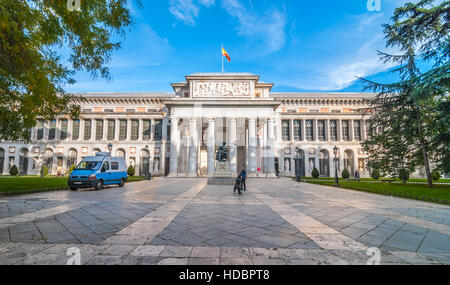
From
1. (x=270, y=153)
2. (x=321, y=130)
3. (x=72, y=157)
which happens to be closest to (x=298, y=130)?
(x=321, y=130)

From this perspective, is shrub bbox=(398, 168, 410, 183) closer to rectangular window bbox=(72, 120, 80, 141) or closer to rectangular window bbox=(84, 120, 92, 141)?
rectangular window bbox=(84, 120, 92, 141)

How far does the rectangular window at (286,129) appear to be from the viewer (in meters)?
39.7

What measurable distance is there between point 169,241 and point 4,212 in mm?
5474

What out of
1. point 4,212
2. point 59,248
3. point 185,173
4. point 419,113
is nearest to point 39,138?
point 185,173

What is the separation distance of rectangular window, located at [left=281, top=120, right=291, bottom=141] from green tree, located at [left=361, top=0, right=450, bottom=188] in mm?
21709

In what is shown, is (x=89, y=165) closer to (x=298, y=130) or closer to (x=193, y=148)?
(x=193, y=148)

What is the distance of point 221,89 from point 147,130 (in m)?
17.5

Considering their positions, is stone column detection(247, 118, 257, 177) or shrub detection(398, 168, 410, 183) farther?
stone column detection(247, 118, 257, 177)

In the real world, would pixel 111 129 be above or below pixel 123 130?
above

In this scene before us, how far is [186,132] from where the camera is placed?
34.5 meters

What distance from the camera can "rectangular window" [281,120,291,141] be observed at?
39.7 meters

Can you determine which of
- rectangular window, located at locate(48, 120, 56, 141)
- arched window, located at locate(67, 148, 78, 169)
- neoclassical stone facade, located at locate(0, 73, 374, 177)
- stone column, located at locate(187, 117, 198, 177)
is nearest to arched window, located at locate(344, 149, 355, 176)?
neoclassical stone facade, located at locate(0, 73, 374, 177)
